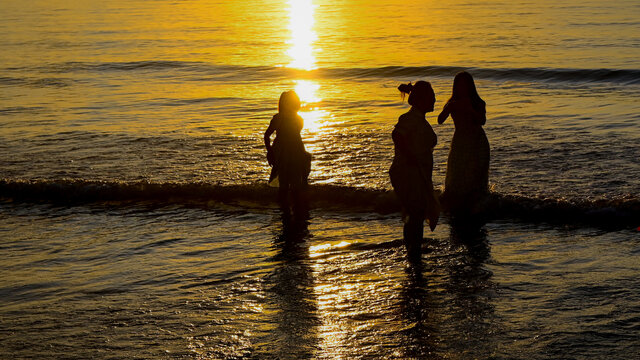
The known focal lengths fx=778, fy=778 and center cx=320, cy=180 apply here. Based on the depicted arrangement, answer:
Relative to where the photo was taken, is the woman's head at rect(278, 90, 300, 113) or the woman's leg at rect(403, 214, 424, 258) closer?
the woman's leg at rect(403, 214, 424, 258)

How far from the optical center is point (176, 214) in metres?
10.1

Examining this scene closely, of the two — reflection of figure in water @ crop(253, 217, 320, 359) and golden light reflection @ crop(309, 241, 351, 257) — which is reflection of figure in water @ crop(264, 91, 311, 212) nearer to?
reflection of figure in water @ crop(253, 217, 320, 359)

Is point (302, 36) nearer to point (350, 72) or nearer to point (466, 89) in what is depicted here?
point (350, 72)

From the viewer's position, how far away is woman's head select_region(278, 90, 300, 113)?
8.84 metres

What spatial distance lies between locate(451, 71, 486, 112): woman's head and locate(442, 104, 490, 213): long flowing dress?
0.09 metres

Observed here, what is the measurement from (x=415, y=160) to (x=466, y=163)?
2.02m

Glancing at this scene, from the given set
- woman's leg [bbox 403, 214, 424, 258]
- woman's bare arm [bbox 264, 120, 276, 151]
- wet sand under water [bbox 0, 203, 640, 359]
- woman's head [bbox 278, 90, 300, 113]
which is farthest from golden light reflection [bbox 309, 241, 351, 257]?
woman's head [bbox 278, 90, 300, 113]

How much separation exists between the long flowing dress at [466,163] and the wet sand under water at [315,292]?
36 centimetres

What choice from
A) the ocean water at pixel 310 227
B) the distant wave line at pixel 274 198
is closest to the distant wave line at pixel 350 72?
the ocean water at pixel 310 227

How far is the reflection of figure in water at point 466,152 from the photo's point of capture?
8398mm

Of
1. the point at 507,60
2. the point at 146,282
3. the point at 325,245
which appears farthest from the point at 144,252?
the point at 507,60

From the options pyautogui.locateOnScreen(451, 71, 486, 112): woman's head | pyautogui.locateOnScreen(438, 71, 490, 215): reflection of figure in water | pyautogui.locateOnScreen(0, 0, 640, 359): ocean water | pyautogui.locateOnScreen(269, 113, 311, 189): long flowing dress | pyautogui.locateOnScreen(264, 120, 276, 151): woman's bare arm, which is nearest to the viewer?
pyautogui.locateOnScreen(0, 0, 640, 359): ocean water

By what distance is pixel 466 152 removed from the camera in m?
8.75

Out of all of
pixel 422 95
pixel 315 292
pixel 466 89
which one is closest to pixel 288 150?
pixel 466 89
